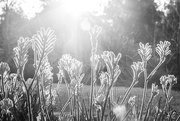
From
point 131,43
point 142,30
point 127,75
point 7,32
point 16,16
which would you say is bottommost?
point 127,75

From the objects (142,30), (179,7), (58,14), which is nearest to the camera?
(179,7)

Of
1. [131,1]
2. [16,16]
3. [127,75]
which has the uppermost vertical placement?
[131,1]

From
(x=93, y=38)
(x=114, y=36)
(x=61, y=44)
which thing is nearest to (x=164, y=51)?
(x=93, y=38)

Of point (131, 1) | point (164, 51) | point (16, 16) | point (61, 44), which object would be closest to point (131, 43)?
point (61, 44)

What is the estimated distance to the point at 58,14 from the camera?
33750mm

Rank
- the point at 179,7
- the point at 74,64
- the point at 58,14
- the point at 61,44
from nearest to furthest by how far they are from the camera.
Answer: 1. the point at 74,64
2. the point at 61,44
3. the point at 179,7
4. the point at 58,14

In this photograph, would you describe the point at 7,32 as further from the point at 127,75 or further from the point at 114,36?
the point at 127,75

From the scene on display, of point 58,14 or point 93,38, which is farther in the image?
point 58,14

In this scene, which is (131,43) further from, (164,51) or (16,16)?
(16,16)

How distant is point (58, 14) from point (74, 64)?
3388 centimetres

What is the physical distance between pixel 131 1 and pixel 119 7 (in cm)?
260

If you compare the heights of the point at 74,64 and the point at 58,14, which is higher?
the point at 58,14

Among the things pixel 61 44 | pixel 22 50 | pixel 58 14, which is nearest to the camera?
pixel 22 50

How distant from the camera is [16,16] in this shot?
1345 inches
